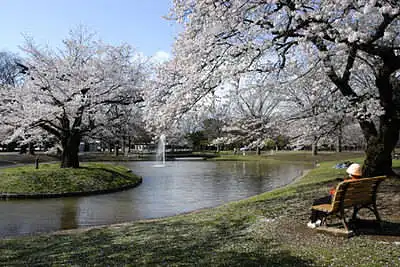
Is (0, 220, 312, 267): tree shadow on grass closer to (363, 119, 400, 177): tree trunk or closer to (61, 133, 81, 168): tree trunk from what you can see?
(363, 119, 400, 177): tree trunk

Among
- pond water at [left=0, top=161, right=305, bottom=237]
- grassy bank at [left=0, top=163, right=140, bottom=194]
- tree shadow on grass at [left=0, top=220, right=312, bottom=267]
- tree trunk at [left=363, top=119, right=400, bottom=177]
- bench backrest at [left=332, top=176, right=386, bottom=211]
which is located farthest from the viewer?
grassy bank at [left=0, top=163, right=140, bottom=194]

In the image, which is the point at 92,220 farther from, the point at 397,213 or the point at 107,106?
the point at 107,106

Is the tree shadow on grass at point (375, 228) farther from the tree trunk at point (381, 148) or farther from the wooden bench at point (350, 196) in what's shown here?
the tree trunk at point (381, 148)

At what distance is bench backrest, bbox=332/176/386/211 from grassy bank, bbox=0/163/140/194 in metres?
12.9

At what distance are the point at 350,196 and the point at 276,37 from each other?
4.41 meters

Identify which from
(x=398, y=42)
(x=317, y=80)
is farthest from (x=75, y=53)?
(x=398, y=42)

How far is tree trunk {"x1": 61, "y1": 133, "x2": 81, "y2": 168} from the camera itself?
19797 mm

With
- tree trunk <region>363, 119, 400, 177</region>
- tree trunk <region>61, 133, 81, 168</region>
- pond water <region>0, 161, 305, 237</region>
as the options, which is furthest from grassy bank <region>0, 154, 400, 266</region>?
tree trunk <region>61, 133, 81, 168</region>

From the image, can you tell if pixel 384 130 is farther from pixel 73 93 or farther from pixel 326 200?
pixel 73 93

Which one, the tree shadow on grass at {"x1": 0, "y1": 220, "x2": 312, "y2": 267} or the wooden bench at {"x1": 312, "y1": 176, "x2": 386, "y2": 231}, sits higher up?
the wooden bench at {"x1": 312, "y1": 176, "x2": 386, "y2": 231}

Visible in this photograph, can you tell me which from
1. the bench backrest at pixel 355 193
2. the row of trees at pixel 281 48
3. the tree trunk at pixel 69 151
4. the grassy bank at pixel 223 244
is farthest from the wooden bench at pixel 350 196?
the tree trunk at pixel 69 151

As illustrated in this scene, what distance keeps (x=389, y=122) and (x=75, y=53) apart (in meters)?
17.0

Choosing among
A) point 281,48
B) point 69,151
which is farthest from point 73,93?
point 281,48

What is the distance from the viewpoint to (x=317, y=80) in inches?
478
